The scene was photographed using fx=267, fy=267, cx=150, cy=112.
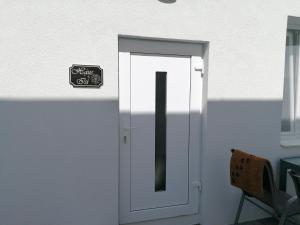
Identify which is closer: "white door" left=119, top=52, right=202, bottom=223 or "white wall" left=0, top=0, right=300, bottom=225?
"white wall" left=0, top=0, right=300, bottom=225

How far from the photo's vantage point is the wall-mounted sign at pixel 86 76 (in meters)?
2.54

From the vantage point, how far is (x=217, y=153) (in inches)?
124

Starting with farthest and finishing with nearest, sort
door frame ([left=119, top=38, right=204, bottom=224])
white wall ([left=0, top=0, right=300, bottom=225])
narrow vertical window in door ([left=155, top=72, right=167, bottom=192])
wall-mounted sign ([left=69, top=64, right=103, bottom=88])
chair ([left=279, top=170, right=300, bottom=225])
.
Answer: narrow vertical window in door ([left=155, top=72, right=167, bottom=192]) → door frame ([left=119, top=38, right=204, bottom=224]) → wall-mounted sign ([left=69, top=64, right=103, bottom=88]) → white wall ([left=0, top=0, right=300, bottom=225]) → chair ([left=279, top=170, right=300, bottom=225])

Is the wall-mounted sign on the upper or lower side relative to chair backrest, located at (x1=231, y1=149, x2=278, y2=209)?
upper

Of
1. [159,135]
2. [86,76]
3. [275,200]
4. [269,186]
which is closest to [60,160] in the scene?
[86,76]

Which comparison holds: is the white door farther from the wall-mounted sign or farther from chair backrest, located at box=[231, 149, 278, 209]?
chair backrest, located at box=[231, 149, 278, 209]

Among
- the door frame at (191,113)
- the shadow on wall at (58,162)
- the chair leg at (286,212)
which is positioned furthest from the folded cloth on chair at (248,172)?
the shadow on wall at (58,162)

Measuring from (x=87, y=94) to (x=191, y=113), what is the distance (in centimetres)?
121

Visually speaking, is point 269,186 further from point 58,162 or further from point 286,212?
point 58,162

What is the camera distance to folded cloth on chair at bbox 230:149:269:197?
100 inches

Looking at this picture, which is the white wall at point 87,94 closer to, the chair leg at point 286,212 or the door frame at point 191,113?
the door frame at point 191,113

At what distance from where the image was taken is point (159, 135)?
3.04 metres

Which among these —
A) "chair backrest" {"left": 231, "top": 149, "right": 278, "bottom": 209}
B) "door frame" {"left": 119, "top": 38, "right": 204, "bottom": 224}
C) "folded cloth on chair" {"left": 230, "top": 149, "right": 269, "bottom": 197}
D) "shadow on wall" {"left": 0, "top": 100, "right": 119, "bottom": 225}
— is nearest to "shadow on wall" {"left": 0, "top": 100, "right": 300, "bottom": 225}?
"shadow on wall" {"left": 0, "top": 100, "right": 119, "bottom": 225}

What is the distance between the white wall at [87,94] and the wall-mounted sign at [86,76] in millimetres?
58
